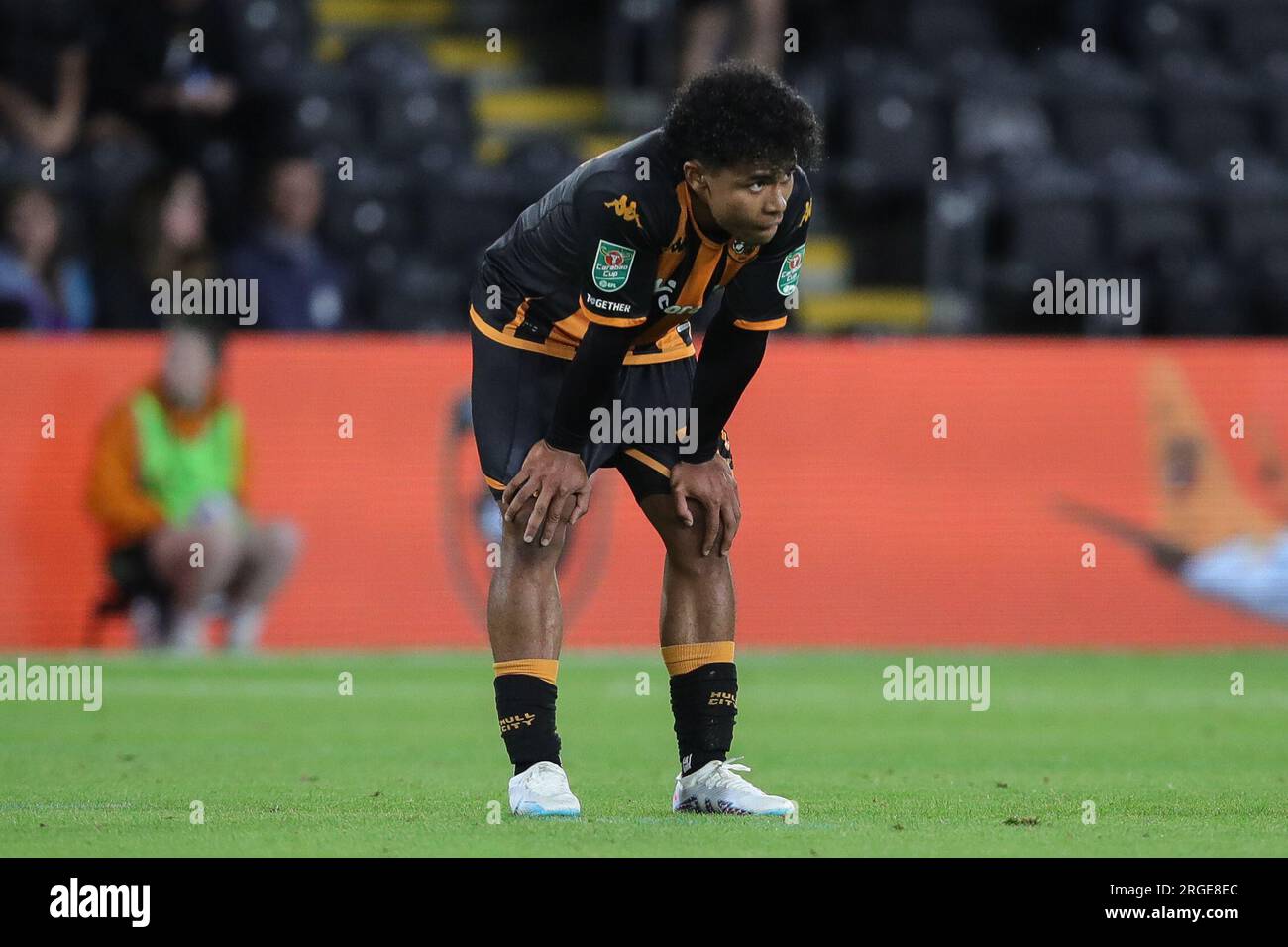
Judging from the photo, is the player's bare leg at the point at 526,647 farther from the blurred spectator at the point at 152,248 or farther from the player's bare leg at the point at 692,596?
the blurred spectator at the point at 152,248

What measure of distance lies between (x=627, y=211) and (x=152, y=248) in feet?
29.7

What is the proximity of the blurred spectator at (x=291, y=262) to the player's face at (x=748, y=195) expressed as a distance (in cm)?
889

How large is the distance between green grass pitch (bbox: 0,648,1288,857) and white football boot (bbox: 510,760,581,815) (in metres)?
0.09

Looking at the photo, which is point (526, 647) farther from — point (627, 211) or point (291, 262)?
point (291, 262)

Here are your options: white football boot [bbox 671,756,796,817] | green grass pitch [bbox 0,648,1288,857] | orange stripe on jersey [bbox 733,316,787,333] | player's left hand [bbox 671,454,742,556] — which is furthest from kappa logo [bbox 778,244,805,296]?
green grass pitch [bbox 0,648,1288,857]

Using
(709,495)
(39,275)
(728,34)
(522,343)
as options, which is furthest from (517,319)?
(728,34)

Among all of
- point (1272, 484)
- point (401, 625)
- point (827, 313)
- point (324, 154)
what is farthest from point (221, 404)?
point (1272, 484)

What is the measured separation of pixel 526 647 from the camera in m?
6.45

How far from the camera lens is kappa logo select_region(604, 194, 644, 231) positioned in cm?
607

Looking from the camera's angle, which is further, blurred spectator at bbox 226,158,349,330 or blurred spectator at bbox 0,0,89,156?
blurred spectator at bbox 0,0,89,156

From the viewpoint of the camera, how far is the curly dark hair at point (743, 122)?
589cm

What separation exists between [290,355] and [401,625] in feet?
6.25

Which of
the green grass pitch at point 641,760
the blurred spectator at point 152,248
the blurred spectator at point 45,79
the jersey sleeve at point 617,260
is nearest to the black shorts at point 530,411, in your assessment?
the jersey sleeve at point 617,260

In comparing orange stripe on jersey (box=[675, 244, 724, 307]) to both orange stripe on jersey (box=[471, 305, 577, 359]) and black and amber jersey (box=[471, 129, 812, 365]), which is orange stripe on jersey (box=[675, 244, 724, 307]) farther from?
orange stripe on jersey (box=[471, 305, 577, 359])
